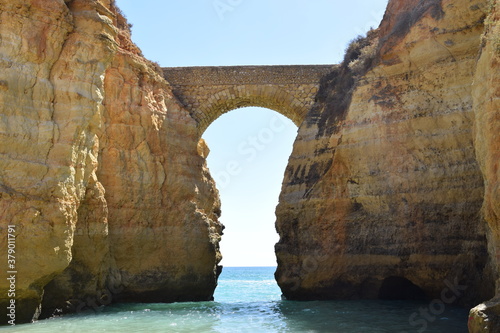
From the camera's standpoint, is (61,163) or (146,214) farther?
(146,214)

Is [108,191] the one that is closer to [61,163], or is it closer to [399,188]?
[61,163]

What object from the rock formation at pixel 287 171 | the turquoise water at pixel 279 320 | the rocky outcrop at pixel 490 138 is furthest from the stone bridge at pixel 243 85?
the rocky outcrop at pixel 490 138

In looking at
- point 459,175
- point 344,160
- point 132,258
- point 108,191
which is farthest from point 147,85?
point 459,175

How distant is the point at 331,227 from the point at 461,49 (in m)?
4.97

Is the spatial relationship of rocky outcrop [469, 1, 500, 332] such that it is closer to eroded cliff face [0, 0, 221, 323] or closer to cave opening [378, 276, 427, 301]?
cave opening [378, 276, 427, 301]

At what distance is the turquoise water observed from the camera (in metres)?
8.02

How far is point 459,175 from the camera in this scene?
33.1 ft

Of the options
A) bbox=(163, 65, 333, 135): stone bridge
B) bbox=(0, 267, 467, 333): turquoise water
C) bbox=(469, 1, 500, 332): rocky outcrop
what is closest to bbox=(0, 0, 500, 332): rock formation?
bbox=(469, 1, 500, 332): rocky outcrop

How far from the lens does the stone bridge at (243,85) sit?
1750 centimetres

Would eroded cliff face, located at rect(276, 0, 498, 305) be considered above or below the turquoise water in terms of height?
above

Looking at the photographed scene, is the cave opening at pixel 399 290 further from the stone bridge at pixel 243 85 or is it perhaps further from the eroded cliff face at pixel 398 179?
the stone bridge at pixel 243 85

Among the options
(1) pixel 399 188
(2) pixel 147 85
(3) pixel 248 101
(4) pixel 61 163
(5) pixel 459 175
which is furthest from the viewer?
A: (3) pixel 248 101

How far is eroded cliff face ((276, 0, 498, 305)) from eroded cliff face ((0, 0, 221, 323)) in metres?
3.33

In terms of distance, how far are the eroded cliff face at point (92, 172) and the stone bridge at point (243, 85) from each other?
987mm
